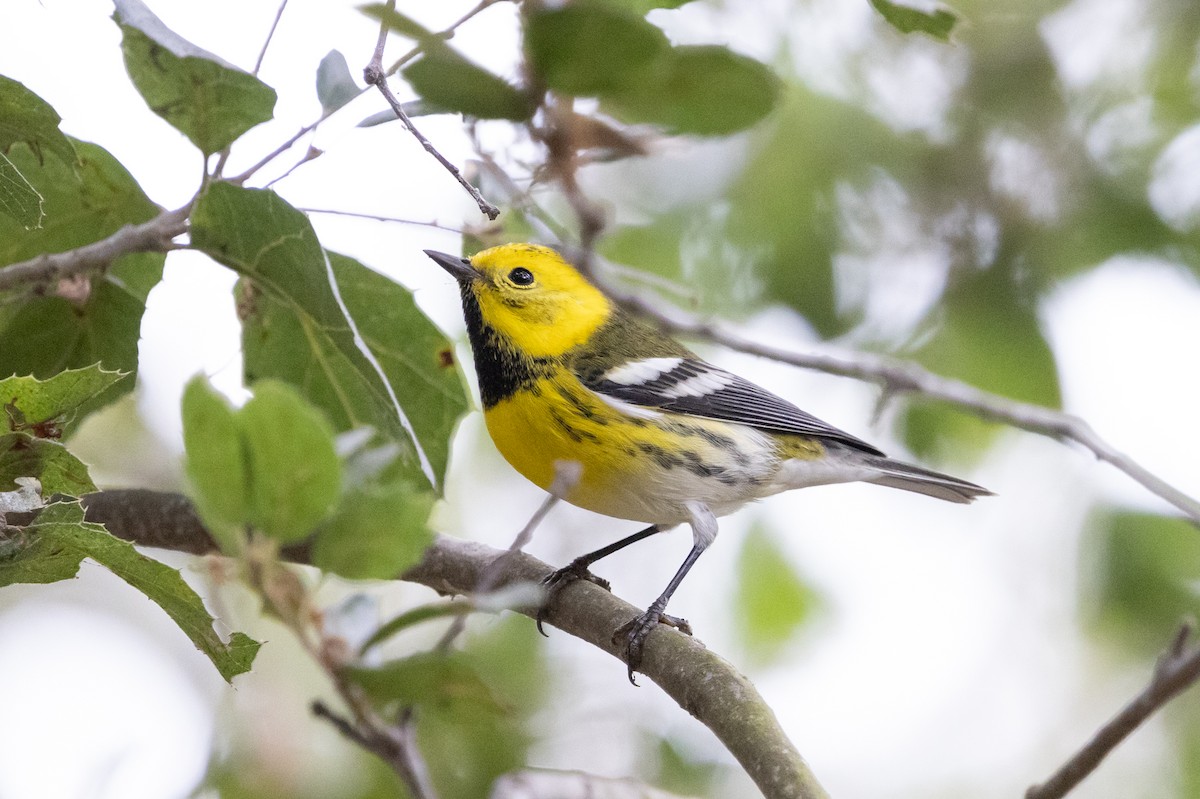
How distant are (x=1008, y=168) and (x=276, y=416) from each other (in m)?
3.18

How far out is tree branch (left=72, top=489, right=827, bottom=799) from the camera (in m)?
1.44

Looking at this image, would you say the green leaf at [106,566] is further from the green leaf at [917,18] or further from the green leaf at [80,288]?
the green leaf at [917,18]

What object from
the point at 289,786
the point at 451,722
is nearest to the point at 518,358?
the point at 289,786

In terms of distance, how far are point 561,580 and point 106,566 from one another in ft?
3.56

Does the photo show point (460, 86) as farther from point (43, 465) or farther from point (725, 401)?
point (725, 401)

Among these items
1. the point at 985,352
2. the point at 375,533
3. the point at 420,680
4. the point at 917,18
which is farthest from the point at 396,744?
the point at 985,352

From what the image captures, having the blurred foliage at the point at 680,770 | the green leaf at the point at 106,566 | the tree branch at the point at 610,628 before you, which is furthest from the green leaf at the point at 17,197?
the blurred foliage at the point at 680,770

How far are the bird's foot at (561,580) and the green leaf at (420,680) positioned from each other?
1.31 meters

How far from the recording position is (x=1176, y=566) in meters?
3.14

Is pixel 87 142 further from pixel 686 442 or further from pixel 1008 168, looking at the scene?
pixel 1008 168

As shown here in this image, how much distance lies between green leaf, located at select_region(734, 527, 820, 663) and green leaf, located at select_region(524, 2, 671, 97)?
2.93 meters

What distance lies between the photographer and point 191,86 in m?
1.34

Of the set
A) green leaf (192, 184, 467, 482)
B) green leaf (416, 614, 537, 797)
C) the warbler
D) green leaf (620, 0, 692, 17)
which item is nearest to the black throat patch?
the warbler

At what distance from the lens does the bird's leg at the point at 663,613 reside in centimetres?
195
